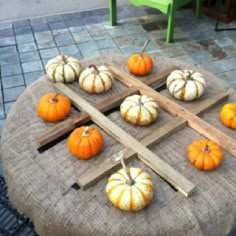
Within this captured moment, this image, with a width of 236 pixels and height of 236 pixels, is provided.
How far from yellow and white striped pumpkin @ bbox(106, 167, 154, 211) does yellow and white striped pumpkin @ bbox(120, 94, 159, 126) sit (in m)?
0.40

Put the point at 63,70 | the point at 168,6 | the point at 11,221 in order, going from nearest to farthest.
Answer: the point at 63,70 → the point at 11,221 → the point at 168,6

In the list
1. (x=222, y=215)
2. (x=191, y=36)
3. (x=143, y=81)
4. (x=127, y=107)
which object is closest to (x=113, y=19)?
(x=191, y=36)

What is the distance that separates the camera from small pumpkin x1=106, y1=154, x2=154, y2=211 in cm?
160

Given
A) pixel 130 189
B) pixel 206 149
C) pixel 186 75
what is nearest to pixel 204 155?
pixel 206 149

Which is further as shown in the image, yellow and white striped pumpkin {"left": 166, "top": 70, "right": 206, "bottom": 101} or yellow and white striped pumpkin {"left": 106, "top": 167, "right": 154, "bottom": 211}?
yellow and white striped pumpkin {"left": 166, "top": 70, "right": 206, "bottom": 101}

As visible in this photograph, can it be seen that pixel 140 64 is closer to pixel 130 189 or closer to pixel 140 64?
pixel 140 64

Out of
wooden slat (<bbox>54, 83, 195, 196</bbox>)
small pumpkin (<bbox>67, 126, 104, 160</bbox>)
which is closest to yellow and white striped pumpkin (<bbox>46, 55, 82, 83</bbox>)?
wooden slat (<bbox>54, 83, 195, 196</bbox>)

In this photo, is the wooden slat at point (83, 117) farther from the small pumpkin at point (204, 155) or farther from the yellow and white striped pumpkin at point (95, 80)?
the small pumpkin at point (204, 155)

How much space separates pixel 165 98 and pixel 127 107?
11.5 inches

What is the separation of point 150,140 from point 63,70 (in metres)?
0.76

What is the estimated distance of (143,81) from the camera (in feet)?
7.87

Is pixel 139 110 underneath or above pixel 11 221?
above

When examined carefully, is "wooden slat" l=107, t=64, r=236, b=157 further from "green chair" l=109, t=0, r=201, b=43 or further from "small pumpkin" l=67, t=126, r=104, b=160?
"green chair" l=109, t=0, r=201, b=43

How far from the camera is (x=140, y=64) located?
7.88ft
